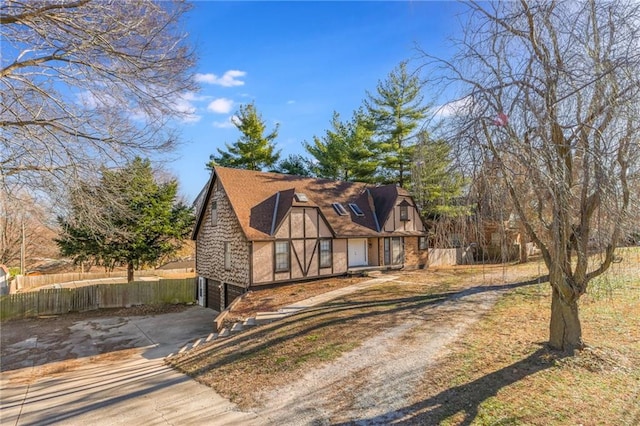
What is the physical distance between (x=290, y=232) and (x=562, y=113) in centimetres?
1254

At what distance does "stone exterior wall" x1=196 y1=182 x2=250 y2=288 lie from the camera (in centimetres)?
1598

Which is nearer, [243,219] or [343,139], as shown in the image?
[243,219]

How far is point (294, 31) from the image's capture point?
10.6 m

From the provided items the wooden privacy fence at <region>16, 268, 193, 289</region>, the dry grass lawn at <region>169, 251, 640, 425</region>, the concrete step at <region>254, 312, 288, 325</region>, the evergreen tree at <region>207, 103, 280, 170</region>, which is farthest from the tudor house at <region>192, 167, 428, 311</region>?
the wooden privacy fence at <region>16, 268, 193, 289</region>

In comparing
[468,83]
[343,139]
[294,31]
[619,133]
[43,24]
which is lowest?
[619,133]

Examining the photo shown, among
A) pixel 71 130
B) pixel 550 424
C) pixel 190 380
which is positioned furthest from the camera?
pixel 190 380

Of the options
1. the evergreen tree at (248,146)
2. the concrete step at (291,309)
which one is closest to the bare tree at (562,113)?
the concrete step at (291,309)

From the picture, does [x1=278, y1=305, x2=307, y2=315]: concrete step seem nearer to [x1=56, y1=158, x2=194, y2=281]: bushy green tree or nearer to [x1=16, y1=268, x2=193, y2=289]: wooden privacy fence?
[x1=56, y1=158, x2=194, y2=281]: bushy green tree

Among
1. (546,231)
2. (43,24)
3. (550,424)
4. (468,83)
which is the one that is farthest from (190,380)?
(468,83)

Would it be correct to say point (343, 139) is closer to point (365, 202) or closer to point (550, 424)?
point (365, 202)

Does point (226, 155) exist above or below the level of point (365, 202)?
above

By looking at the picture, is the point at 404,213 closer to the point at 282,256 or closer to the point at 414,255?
the point at 414,255

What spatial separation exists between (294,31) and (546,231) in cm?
891

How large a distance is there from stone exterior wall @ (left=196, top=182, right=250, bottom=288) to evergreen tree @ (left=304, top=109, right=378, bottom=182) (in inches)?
521
